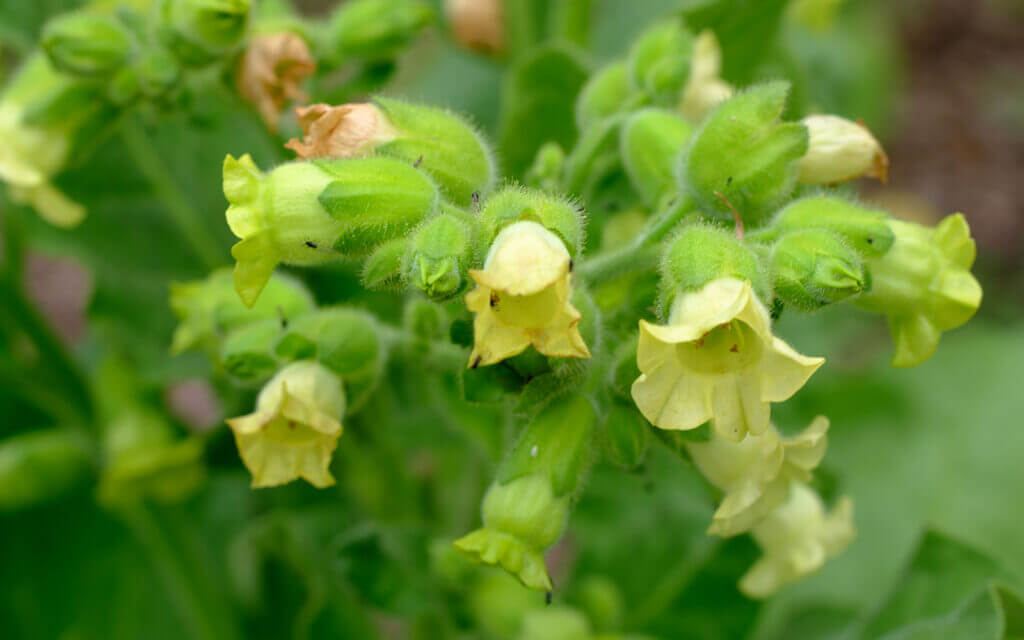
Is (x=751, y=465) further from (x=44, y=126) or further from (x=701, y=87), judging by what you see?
(x=44, y=126)

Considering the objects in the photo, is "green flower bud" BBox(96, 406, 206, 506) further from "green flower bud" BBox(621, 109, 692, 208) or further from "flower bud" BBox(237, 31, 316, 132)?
"green flower bud" BBox(621, 109, 692, 208)

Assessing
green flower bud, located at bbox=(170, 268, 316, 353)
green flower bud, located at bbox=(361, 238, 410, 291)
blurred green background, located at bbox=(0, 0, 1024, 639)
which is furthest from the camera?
blurred green background, located at bbox=(0, 0, 1024, 639)

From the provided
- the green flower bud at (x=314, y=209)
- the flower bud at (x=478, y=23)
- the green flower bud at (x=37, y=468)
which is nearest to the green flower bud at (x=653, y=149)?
the green flower bud at (x=314, y=209)

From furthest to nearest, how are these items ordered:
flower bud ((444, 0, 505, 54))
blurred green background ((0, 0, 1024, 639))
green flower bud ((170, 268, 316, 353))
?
flower bud ((444, 0, 505, 54)) → blurred green background ((0, 0, 1024, 639)) → green flower bud ((170, 268, 316, 353))

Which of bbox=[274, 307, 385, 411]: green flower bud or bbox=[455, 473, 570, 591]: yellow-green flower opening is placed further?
bbox=[274, 307, 385, 411]: green flower bud

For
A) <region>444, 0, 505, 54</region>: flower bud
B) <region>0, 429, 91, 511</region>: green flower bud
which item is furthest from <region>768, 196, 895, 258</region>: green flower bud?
<region>0, 429, 91, 511</region>: green flower bud

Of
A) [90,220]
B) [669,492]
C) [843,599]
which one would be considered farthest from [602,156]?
[843,599]

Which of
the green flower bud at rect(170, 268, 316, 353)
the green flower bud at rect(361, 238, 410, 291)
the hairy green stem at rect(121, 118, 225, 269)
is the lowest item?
the hairy green stem at rect(121, 118, 225, 269)
